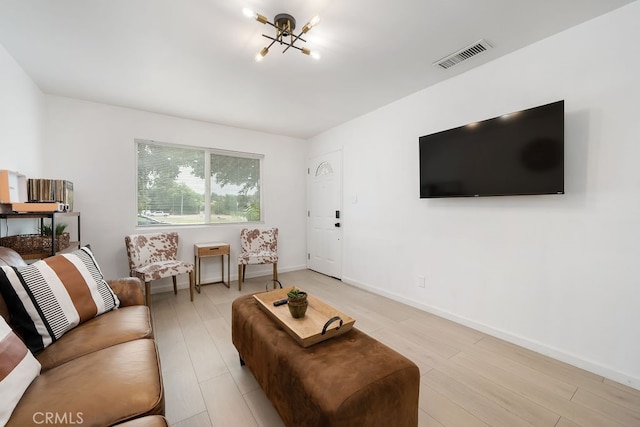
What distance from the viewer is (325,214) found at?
Result: 172 inches

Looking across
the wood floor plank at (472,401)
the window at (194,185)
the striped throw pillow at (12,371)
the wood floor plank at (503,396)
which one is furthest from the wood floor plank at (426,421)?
the window at (194,185)

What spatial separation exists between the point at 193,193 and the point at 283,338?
10.4ft

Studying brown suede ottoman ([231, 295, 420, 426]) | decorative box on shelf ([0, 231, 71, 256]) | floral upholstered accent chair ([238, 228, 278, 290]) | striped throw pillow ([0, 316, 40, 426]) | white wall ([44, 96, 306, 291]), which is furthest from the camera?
floral upholstered accent chair ([238, 228, 278, 290])

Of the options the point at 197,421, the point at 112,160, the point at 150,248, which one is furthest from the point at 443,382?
the point at 112,160

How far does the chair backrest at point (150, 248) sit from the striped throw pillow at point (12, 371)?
2.19 meters

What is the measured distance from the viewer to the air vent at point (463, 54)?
2088 millimetres

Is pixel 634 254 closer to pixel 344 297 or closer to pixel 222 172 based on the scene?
pixel 344 297

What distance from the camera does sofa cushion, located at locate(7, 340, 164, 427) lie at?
86cm

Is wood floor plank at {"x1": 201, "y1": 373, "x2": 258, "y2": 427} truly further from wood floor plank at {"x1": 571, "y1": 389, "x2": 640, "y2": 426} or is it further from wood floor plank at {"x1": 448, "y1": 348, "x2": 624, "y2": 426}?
wood floor plank at {"x1": 571, "y1": 389, "x2": 640, "y2": 426}

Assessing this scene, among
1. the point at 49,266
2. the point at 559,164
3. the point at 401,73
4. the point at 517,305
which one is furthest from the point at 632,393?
the point at 49,266

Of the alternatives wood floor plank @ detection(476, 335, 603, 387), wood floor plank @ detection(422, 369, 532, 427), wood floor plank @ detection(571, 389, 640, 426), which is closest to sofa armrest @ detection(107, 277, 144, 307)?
wood floor plank @ detection(422, 369, 532, 427)

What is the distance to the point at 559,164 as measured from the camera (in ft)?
6.22

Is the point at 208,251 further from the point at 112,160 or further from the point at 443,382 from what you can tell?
the point at 443,382

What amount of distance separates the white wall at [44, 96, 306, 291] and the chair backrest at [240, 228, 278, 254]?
0.21 m
